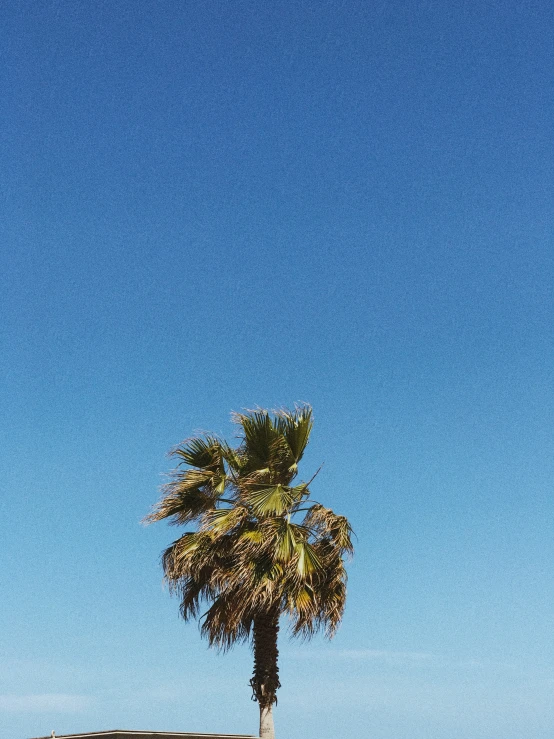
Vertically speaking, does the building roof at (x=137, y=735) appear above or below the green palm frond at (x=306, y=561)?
below

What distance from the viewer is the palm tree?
18672mm

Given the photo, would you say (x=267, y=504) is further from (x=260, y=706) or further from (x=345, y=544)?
(x=260, y=706)

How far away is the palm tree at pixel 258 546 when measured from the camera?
61.3ft

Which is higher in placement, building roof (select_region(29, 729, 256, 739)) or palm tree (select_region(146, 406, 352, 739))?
palm tree (select_region(146, 406, 352, 739))

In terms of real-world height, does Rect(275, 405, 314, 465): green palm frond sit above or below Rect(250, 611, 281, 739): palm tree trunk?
above

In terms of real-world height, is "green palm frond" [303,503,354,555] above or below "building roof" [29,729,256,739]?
above

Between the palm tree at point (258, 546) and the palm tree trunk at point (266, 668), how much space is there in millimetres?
19

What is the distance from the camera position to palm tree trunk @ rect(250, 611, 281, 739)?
742 inches

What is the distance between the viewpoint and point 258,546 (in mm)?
18719

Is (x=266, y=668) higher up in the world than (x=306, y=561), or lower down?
lower down

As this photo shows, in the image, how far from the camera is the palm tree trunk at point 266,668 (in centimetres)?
1884

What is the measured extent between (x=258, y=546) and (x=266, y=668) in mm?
2343

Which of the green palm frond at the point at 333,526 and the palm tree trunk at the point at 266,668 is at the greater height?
the green palm frond at the point at 333,526

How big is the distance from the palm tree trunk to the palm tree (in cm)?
2
